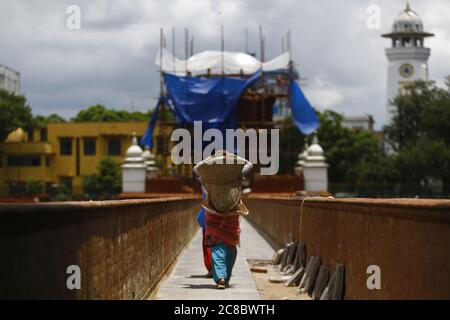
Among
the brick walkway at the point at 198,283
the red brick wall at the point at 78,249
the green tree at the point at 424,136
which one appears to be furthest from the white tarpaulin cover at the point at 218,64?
the red brick wall at the point at 78,249

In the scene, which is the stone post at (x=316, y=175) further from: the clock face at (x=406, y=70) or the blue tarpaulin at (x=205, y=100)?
the clock face at (x=406, y=70)

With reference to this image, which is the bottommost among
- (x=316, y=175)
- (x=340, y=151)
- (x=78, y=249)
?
(x=78, y=249)

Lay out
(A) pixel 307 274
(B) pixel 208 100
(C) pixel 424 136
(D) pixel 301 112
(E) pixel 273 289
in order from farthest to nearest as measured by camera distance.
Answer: (C) pixel 424 136 → (D) pixel 301 112 → (B) pixel 208 100 → (E) pixel 273 289 → (A) pixel 307 274

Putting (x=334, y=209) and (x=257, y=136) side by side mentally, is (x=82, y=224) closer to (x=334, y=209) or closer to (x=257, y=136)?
(x=334, y=209)

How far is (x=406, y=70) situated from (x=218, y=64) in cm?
7677

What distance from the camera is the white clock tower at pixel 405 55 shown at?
6481 inches

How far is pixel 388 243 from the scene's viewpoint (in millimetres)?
10750

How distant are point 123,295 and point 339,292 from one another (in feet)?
10.8

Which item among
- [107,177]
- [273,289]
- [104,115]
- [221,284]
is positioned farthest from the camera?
[104,115]

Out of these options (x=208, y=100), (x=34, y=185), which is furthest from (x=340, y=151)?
(x=34, y=185)

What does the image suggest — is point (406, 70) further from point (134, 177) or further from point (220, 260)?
point (220, 260)

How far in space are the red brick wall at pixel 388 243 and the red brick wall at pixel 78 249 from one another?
2494 millimetres

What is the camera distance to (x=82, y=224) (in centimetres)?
877
